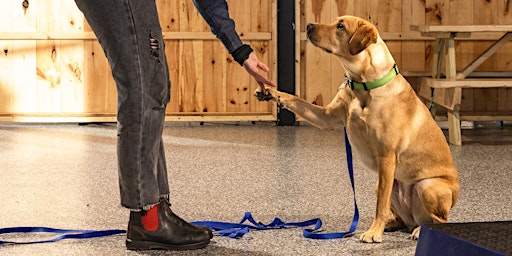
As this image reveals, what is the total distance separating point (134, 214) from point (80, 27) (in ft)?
16.5

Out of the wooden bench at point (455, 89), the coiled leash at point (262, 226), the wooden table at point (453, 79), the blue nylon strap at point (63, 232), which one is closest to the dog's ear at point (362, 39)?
the coiled leash at point (262, 226)

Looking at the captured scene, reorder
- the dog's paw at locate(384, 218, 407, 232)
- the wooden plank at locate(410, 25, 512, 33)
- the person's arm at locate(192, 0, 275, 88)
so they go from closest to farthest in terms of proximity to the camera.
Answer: the person's arm at locate(192, 0, 275, 88)
the dog's paw at locate(384, 218, 407, 232)
the wooden plank at locate(410, 25, 512, 33)

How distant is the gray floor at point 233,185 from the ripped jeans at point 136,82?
360mm

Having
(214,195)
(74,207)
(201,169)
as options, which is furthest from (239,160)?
(74,207)

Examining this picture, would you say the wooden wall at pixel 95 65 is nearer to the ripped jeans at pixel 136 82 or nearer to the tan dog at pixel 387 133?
the tan dog at pixel 387 133

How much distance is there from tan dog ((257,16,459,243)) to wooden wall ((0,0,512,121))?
4426 mm

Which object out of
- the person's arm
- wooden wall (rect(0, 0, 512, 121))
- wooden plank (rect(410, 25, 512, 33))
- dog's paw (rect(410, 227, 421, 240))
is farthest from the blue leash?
wooden wall (rect(0, 0, 512, 121))

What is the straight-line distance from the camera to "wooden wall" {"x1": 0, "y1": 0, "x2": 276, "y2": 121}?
761cm

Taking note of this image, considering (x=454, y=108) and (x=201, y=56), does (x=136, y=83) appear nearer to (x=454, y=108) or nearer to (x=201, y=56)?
(x=454, y=108)

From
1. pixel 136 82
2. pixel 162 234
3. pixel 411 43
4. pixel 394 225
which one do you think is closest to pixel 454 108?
pixel 411 43

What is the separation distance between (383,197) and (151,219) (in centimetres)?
83

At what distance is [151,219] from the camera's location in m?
2.85

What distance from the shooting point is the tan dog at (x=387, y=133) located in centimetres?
312

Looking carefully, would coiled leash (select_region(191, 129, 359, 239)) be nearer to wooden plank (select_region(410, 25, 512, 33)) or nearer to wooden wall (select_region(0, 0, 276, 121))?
wooden plank (select_region(410, 25, 512, 33))
